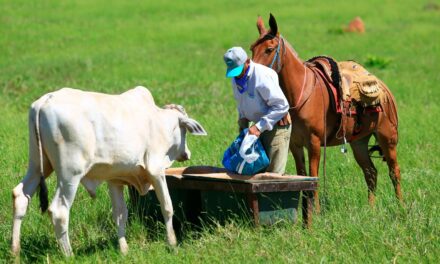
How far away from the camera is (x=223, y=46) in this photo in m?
26.2

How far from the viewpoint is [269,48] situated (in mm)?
9070

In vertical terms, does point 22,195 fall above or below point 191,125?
below

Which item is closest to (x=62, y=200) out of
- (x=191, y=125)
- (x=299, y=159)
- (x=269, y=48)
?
(x=191, y=125)

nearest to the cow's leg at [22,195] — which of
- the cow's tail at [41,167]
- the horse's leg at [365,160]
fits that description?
the cow's tail at [41,167]

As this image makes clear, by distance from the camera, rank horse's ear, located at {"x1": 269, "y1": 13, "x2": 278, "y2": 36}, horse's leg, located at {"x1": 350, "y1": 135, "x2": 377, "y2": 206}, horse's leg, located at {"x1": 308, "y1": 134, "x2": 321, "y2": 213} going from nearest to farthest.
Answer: horse's ear, located at {"x1": 269, "y1": 13, "x2": 278, "y2": 36}, horse's leg, located at {"x1": 308, "y1": 134, "x2": 321, "y2": 213}, horse's leg, located at {"x1": 350, "y1": 135, "x2": 377, "y2": 206}

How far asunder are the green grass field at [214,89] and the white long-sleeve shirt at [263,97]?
1001 mm

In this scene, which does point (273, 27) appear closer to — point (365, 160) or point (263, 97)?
point (263, 97)

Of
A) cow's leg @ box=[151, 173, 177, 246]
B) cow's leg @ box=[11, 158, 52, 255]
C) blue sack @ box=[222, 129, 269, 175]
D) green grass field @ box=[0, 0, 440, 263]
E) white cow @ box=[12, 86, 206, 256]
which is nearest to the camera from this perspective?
white cow @ box=[12, 86, 206, 256]

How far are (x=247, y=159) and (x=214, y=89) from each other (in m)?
10.9

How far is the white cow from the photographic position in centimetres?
683

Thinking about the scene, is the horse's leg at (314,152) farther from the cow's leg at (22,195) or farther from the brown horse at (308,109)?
the cow's leg at (22,195)

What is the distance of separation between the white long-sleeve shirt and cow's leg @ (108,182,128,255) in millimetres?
1376

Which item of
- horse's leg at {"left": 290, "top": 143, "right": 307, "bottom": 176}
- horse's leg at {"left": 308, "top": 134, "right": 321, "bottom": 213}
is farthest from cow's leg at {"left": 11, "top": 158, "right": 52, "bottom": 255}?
horse's leg at {"left": 290, "top": 143, "right": 307, "bottom": 176}

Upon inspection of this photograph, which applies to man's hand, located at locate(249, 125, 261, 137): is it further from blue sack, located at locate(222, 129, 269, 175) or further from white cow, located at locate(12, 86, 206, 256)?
white cow, located at locate(12, 86, 206, 256)
